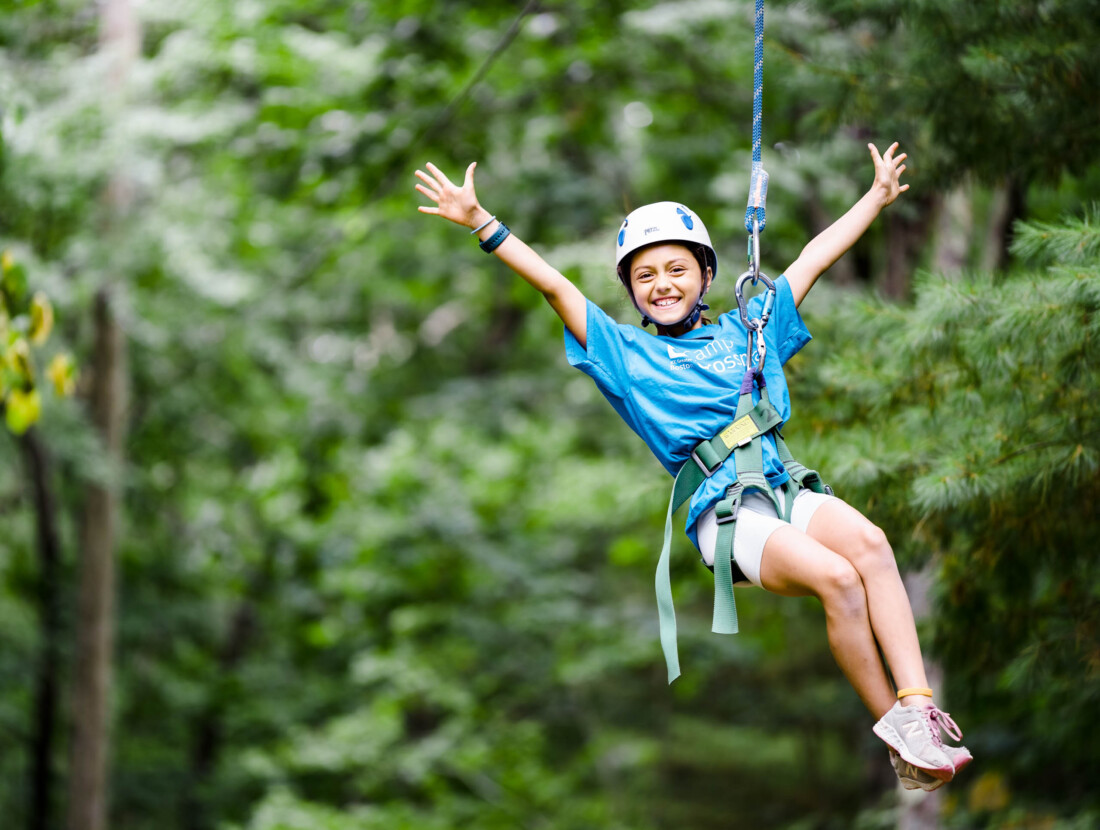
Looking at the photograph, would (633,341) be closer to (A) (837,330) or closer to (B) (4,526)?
(A) (837,330)

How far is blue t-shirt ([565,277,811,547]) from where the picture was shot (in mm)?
2752

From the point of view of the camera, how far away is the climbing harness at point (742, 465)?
264 cm

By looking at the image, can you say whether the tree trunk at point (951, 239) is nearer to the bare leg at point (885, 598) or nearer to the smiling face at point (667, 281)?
the smiling face at point (667, 281)

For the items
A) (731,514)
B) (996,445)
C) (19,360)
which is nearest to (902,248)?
(996,445)

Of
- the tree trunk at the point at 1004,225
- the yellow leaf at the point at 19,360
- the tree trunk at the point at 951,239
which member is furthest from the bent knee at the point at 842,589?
the tree trunk at the point at 951,239

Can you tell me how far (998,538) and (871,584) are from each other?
4.10ft

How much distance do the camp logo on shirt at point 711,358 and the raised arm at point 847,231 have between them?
0.25 m

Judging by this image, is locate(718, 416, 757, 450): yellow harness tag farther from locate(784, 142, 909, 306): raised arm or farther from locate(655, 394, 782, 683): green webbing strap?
locate(784, 142, 909, 306): raised arm

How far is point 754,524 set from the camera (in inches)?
102

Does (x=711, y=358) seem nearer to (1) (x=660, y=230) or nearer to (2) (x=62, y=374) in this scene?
(1) (x=660, y=230)

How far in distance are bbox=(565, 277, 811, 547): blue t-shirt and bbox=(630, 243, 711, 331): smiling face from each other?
77 mm

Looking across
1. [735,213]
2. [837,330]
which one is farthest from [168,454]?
[837,330]

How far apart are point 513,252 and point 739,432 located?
0.76 m

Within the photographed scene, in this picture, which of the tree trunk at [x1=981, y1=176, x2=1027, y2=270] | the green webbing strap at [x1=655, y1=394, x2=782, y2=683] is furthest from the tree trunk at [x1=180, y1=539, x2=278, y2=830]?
the green webbing strap at [x1=655, y1=394, x2=782, y2=683]
